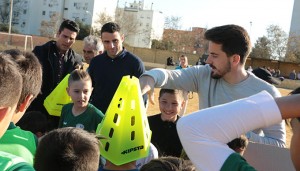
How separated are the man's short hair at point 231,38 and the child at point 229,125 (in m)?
1.69

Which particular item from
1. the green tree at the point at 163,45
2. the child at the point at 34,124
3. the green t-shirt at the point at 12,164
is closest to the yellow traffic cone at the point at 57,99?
the child at the point at 34,124

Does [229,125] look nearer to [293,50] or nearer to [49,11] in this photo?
[293,50]

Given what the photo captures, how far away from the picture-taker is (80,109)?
13.7 feet

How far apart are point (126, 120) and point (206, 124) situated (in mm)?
1172

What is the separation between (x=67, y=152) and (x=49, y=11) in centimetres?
10058

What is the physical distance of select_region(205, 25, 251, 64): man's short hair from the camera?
2.99 metres

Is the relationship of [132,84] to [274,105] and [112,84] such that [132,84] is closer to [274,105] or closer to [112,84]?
[274,105]

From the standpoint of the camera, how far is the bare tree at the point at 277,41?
243 feet

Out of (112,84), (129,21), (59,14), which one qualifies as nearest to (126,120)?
(112,84)

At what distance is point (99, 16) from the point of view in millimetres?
93938

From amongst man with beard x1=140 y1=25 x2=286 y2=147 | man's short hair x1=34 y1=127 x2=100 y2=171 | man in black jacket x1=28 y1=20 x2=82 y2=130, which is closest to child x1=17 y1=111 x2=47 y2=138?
man in black jacket x1=28 y1=20 x2=82 y2=130

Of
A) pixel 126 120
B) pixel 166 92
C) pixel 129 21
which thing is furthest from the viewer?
pixel 129 21

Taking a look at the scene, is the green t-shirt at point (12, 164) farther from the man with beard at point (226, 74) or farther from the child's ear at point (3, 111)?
the man with beard at point (226, 74)

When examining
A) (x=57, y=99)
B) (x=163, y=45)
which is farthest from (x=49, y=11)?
(x=57, y=99)
